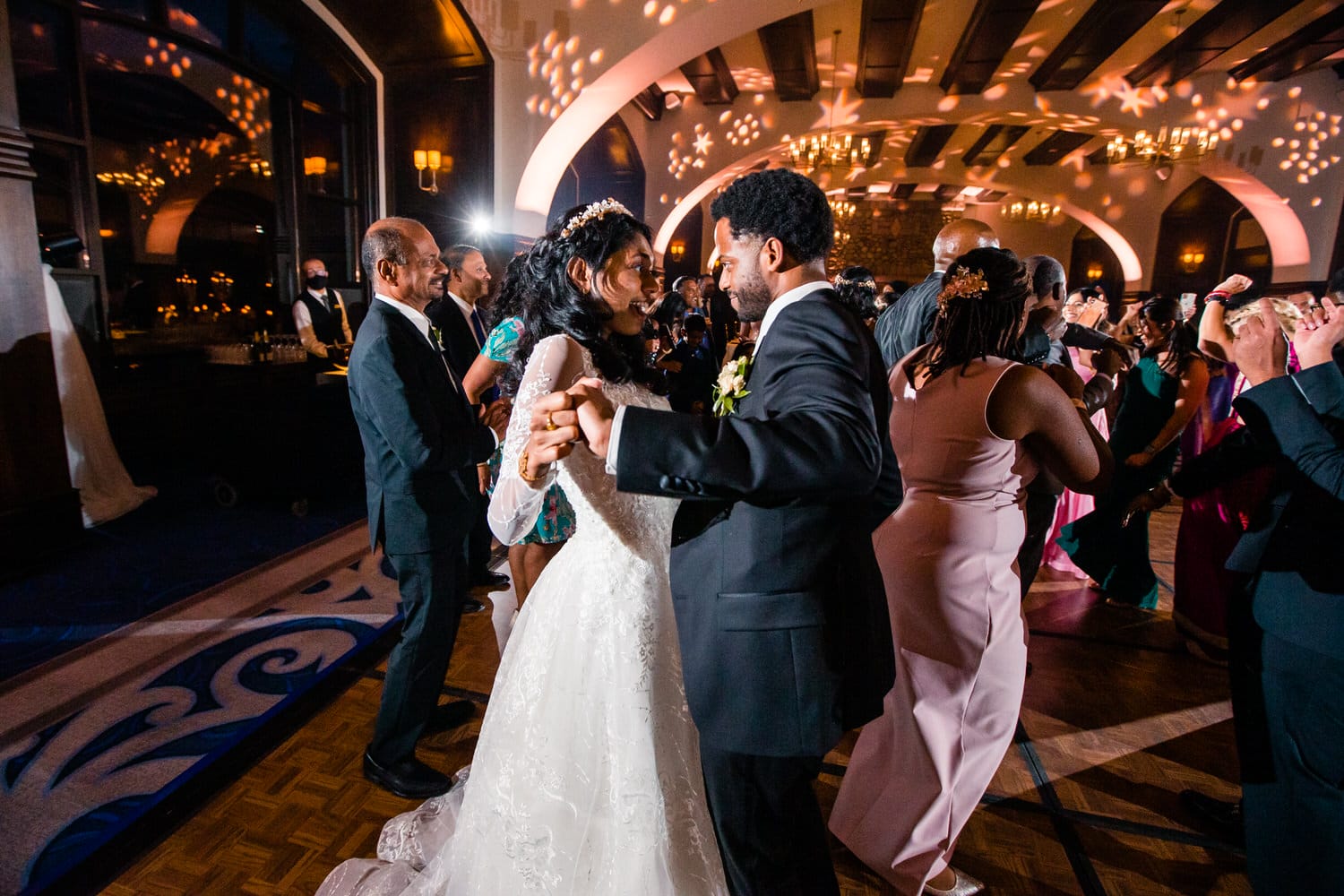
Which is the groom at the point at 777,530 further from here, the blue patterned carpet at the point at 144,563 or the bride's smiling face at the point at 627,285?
the blue patterned carpet at the point at 144,563

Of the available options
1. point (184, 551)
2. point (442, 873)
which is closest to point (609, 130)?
point (184, 551)

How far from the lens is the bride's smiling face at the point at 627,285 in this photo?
139cm

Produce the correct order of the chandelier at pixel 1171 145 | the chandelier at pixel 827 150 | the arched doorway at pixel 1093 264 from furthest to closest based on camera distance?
the arched doorway at pixel 1093 264 < the chandelier at pixel 827 150 < the chandelier at pixel 1171 145

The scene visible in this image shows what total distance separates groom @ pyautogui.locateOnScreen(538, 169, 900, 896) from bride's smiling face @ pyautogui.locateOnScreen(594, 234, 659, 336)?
0.85 feet

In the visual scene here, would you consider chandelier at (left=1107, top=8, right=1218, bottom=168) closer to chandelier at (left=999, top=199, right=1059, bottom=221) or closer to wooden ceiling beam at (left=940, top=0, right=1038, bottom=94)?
wooden ceiling beam at (left=940, top=0, right=1038, bottom=94)

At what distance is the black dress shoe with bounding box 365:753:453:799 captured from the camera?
6.55ft

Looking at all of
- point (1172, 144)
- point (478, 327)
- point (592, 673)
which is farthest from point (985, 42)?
point (592, 673)

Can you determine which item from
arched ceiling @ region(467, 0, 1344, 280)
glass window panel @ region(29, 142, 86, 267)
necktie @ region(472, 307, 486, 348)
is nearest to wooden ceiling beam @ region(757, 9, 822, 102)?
arched ceiling @ region(467, 0, 1344, 280)

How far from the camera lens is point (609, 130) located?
9812mm

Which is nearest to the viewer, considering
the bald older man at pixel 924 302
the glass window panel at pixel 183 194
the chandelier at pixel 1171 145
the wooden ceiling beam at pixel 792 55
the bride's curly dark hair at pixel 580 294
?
the bride's curly dark hair at pixel 580 294

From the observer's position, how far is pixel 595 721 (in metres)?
1.35

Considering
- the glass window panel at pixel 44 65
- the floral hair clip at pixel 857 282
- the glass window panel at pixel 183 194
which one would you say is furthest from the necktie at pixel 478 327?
the glass window panel at pixel 183 194

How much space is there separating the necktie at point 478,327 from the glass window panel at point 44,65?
10.4 ft

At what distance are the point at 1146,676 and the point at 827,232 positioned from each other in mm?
2870
